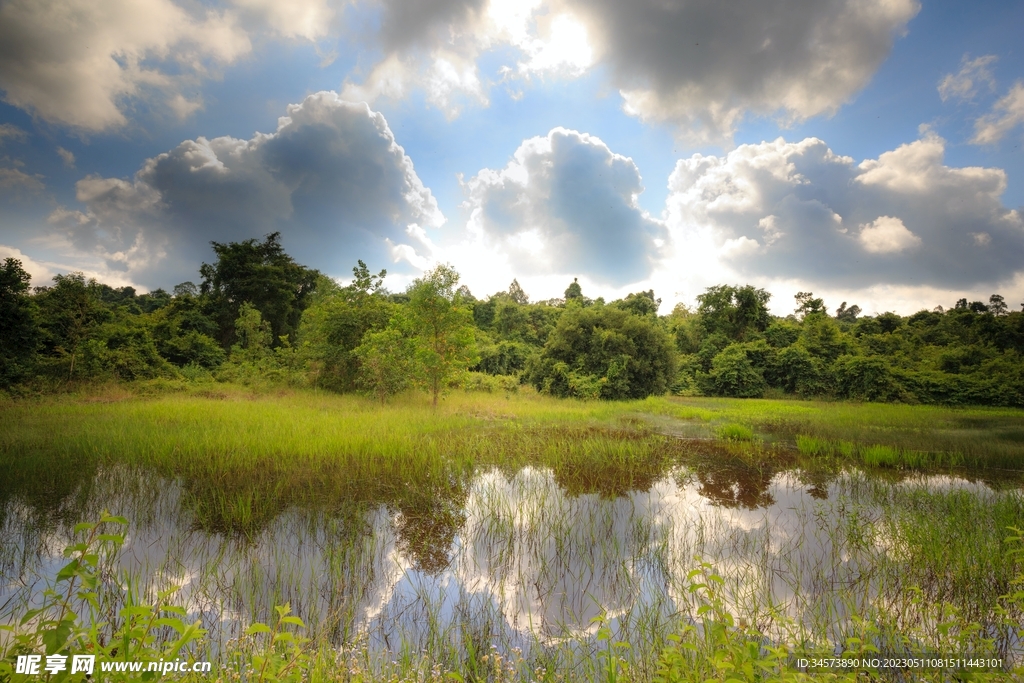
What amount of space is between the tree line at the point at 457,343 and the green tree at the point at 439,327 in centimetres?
5

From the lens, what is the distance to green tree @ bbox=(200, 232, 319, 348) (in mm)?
27719

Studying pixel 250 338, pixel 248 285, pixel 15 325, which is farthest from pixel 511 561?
pixel 248 285

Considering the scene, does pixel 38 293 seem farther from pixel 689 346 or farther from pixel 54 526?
pixel 689 346

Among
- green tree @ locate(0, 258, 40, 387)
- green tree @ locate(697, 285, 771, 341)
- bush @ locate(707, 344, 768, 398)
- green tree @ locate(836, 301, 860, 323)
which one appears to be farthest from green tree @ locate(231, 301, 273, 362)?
green tree @ locate(836, 301, 860, 323)

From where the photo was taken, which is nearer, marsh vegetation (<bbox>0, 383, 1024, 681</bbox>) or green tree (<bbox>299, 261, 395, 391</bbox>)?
marsh vegetation (<bbox>0, 383, 1024, 681</bbox>)

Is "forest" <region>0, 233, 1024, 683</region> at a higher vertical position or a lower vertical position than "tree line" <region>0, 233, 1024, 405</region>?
lower

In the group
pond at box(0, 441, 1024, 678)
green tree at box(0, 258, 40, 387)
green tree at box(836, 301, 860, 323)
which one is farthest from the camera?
green tree at box(836, 301, 860, 323)

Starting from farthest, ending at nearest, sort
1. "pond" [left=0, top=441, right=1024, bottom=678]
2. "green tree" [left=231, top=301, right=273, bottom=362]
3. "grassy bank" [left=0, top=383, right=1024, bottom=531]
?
"green tree" [left=231, top=301, right=273, bottom=362]
"grassy bank" [left=0, top=383, right=1024, bottom=531]
"pond" [left=0, top=441, right=1024, bottom=678]

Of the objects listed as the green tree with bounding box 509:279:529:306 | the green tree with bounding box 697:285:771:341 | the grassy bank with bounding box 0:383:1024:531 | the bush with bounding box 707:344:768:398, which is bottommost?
the grassy bank with bounding box 0:383:1024:531

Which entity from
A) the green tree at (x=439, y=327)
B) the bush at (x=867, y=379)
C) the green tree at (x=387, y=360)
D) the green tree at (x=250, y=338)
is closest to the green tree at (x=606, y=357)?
the green tree at (x=439, y=327)

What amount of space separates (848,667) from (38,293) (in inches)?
865

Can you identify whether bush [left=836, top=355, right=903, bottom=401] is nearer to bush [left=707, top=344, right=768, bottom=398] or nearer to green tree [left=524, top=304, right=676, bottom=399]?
bush [left=707, top=344, right=768, bottom=398]

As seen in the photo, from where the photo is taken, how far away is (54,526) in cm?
477

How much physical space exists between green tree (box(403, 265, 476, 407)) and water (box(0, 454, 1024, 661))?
7.68 metres
